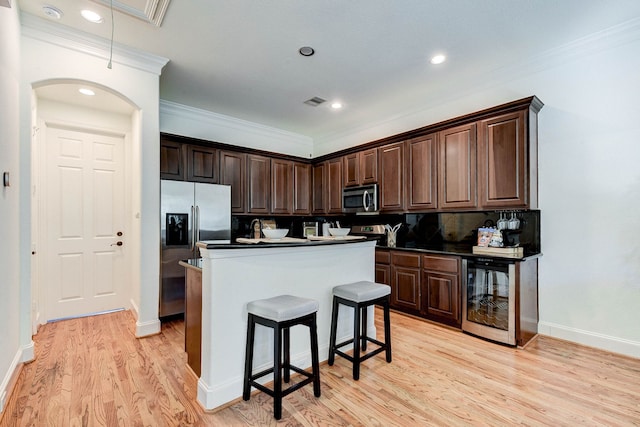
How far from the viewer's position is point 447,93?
411 centimetres

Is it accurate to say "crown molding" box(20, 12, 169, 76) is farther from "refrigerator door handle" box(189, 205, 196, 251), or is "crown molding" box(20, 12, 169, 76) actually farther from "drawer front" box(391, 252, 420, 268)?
"drawer front" box(391, 252, 420, 268)

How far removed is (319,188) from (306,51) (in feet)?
9.10

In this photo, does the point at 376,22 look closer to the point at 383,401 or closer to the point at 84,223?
the point at 383,401

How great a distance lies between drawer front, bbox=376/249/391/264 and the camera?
4062 millimetres

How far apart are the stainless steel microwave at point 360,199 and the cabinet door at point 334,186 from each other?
15cm

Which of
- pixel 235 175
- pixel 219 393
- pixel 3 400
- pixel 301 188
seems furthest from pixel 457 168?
pixel 3 400

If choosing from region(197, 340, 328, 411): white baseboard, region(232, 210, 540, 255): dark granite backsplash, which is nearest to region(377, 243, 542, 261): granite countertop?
region(232, 210, 540, 255): dark granite backsplash

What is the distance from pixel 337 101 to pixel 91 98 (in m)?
3.15

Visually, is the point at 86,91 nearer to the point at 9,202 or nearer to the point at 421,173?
the point at 9,202

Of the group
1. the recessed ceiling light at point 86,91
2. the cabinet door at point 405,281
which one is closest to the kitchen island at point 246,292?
the cabinet door at point 405,281

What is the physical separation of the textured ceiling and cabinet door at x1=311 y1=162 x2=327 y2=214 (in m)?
1.56

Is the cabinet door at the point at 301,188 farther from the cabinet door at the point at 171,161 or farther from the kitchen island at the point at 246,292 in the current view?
the kitchen island at the point at 246,292

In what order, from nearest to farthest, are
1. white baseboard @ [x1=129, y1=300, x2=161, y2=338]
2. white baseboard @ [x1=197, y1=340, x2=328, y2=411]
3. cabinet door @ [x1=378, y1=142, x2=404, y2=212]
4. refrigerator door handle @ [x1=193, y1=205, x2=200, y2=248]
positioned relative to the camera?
1. white baseboard @ [x1=197, y1=340, x2=328, y2=411]
2. white baseboard @ [x1=129, y1=300, x2=161, y2=338]
3. refrigerator door handle @ [x1=193, y1=205, x2=200, y2=248]
4. cabinet door @ [x1=378, y1=142, x2=404, y2=212]

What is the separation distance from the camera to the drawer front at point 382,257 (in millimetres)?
4062
